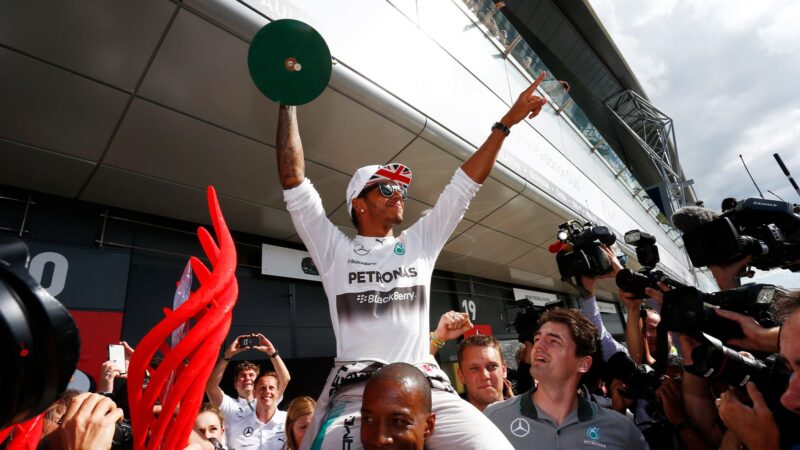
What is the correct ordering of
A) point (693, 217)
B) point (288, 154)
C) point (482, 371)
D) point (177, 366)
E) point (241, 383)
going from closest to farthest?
point (177, 366) < point (288, 154) < point (693, 217) < point (482, 371) < point (241, 383)

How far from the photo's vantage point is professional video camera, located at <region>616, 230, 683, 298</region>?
1930mm

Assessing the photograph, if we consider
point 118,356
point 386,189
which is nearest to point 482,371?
point 386,189

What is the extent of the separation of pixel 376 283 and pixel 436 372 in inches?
14.3

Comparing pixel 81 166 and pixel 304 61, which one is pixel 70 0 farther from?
pixel 304 61

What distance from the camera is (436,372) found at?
1.43 meters

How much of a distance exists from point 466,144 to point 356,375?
139 inches

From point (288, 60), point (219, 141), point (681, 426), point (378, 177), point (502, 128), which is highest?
point (219, 141)

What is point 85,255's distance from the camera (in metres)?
3.73

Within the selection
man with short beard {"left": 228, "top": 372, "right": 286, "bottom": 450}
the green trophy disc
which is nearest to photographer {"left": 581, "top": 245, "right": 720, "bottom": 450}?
the green trophy disc

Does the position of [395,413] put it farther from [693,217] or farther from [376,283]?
[693,217]

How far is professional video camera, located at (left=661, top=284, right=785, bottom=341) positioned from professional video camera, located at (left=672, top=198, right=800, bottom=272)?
33cm

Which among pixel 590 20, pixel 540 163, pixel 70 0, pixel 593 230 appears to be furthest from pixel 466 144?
pixel 590 20

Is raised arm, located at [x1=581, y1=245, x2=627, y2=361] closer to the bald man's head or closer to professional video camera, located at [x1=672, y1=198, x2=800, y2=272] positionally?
professional video camera, located at [x1=672, y1=198, x2=800, y2=272]

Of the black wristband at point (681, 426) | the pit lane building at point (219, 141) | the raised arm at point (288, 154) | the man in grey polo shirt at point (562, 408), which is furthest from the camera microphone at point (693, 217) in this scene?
the pit lane building at point (219, 141)
